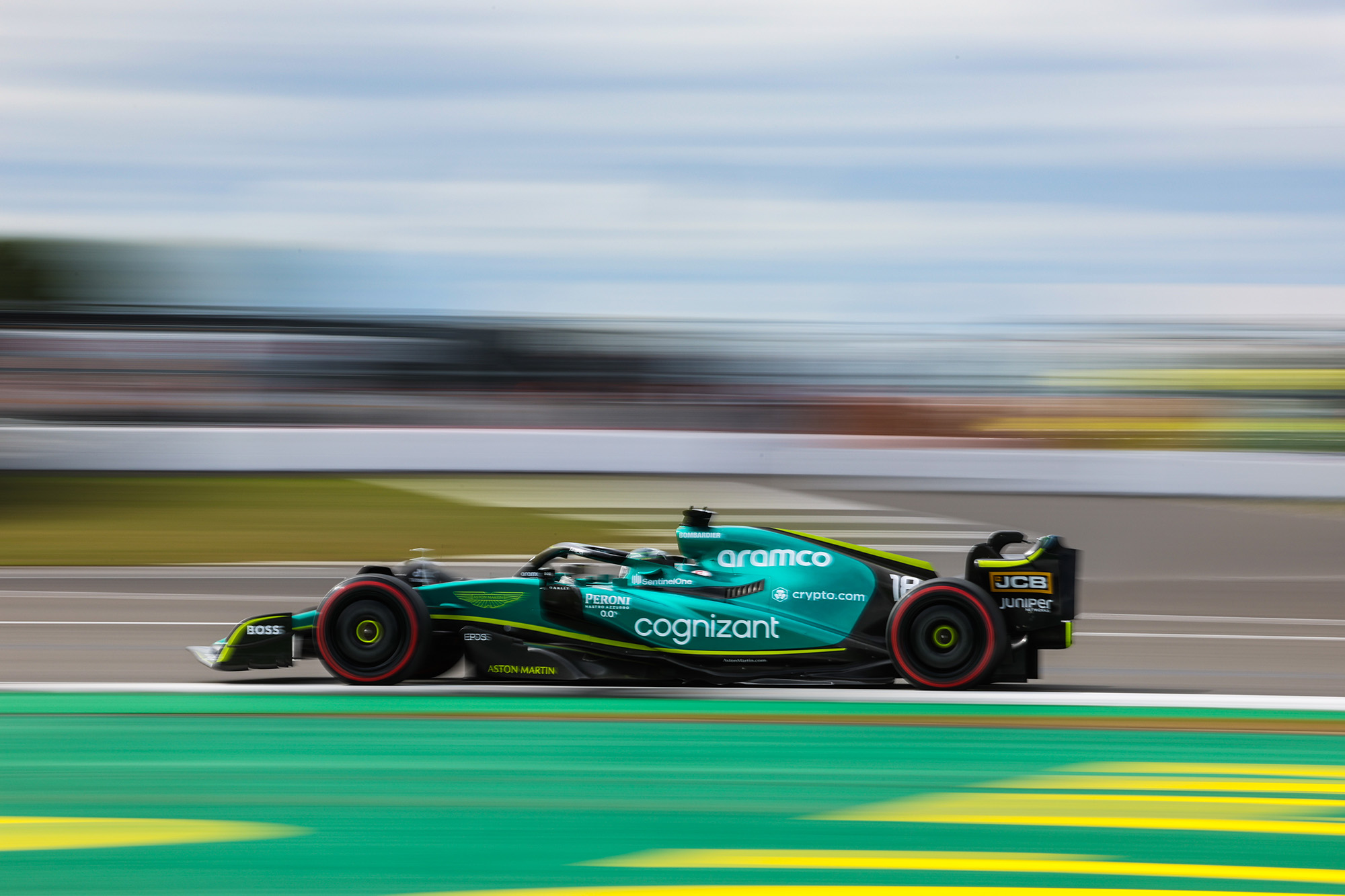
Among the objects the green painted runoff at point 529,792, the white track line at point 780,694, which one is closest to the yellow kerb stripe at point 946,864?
the green painted runoff at point 529,792

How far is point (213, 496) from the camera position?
46.8 ft

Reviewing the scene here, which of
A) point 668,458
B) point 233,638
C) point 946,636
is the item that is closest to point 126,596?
point 233,638

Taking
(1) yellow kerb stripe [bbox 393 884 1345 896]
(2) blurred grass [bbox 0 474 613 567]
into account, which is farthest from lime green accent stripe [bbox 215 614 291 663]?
(2) blurred grass [bbox 0 474 613 567]

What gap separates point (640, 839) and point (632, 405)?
39.8ft

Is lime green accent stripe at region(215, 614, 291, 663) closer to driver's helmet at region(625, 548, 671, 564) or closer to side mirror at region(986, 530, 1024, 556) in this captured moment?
driver's helmet at region(625, 548, 671, 564)

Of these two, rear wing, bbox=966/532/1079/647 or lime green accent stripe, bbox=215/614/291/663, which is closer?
rear wing, bbox=966/532/1079/647

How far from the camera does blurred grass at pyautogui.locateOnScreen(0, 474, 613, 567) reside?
39.9ft

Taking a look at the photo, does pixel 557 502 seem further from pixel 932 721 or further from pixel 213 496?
pixel 932 721

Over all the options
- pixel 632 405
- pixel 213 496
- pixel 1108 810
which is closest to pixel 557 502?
pixel 632 405

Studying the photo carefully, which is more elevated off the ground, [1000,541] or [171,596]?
[1000,541]

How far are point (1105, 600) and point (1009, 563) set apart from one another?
14.3 feet

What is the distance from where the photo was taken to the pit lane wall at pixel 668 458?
13.9 m

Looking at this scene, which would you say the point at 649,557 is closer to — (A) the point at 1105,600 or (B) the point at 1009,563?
(B) the point at 1009,563

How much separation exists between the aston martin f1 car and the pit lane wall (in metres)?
8.26
